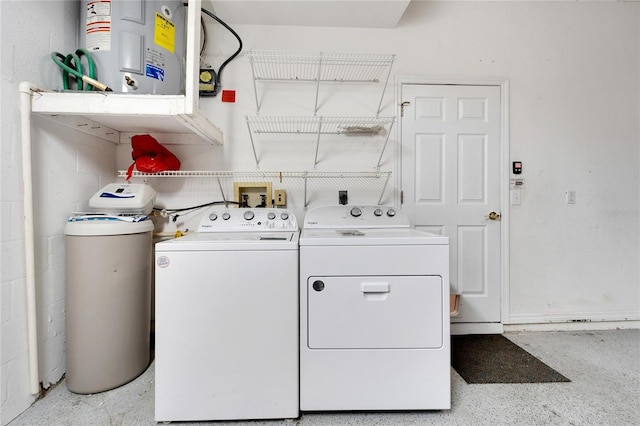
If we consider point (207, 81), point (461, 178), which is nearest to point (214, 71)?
point (207, 81)

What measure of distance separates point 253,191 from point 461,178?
164cm

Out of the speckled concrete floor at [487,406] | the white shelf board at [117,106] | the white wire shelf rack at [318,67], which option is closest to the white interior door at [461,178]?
the white wire shelf rack at [318,67]

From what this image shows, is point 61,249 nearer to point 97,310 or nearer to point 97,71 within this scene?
point 97,310

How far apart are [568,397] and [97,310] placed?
8.25ft

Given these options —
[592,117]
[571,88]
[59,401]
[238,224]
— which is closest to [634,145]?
[592,117]

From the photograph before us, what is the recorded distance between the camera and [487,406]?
133cm

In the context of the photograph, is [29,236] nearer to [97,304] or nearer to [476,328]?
[97,304]

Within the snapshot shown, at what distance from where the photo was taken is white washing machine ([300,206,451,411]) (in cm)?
122

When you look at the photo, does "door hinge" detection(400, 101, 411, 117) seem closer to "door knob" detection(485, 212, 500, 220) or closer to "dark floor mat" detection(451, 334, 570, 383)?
"door knob" detection(485, 212, 500, 220)

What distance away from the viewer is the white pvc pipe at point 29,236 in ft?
4.15

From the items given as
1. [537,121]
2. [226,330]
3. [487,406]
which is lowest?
[487,406]

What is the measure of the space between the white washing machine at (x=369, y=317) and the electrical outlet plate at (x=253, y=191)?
884 millimetres

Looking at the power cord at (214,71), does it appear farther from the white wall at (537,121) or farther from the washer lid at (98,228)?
the washer lid at (98,228)

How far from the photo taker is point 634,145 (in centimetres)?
222
